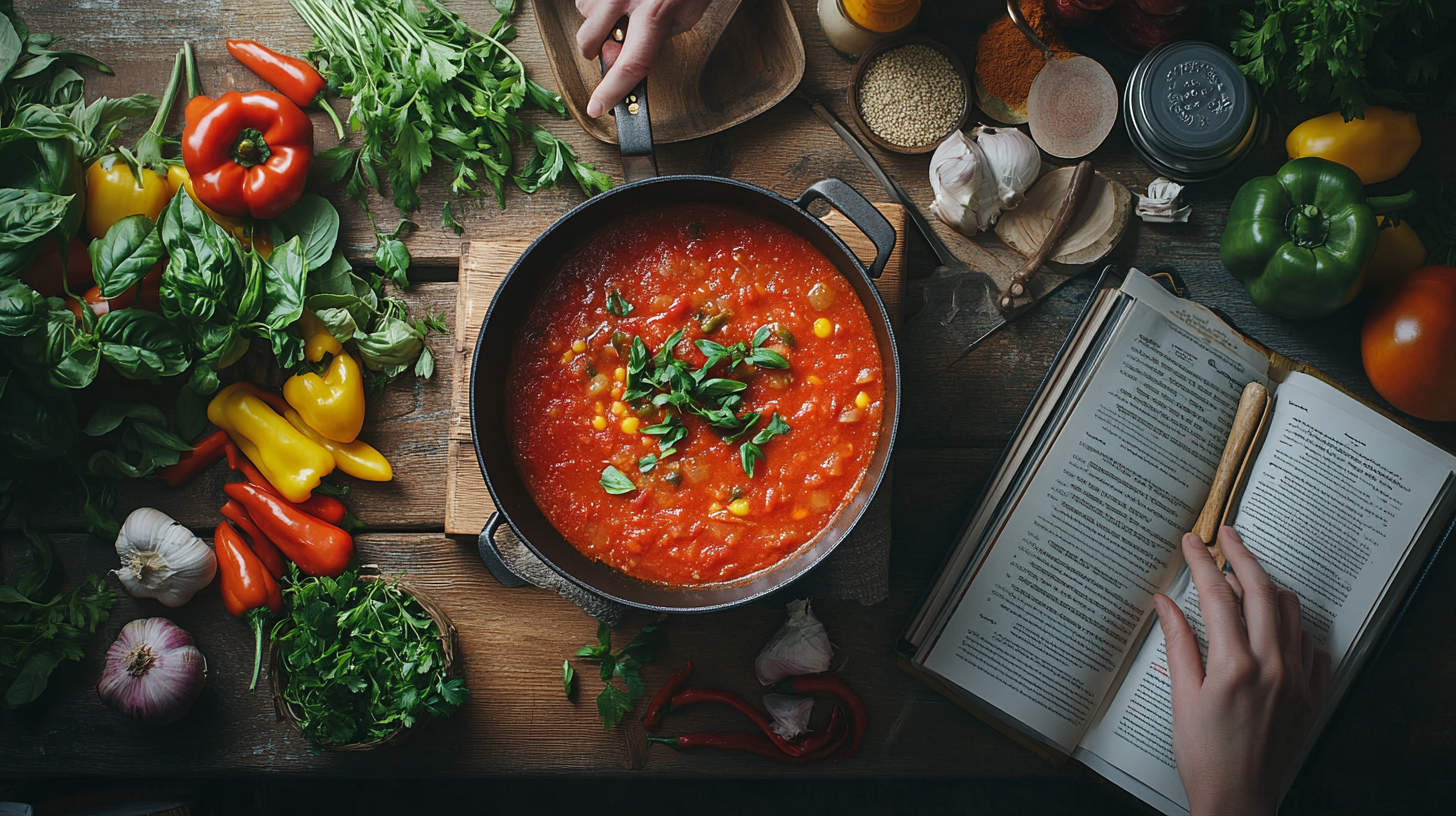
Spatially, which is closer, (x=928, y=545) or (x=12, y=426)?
(x=12, y=426)

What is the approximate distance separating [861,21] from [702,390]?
1.12 meters

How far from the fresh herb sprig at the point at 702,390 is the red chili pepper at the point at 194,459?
1.16 meters

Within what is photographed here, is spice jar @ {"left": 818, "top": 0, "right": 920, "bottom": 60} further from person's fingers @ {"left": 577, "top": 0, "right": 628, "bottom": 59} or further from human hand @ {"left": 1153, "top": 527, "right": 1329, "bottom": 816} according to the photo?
human hand @ {"left": 1153, "top": 527, "right": 1329, "bottom": 816}

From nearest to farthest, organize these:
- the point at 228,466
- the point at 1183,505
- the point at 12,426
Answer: the point at 12,426 < the point at 1183,505 < the point at 228,466

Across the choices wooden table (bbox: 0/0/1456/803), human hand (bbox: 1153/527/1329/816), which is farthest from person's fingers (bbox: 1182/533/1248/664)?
wooden table (bbox: 0/0/1456/803)

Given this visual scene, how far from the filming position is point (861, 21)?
220cm

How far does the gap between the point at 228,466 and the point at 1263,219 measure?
2.91 m

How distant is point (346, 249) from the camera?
91.5 inches

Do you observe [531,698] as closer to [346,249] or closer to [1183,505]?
[346,249]

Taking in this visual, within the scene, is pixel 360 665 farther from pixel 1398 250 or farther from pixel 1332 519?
pixel 1398 250

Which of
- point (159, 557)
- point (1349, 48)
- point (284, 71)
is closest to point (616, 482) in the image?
point (159, 557)

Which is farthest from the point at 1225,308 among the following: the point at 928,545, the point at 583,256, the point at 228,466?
the point at 228,466

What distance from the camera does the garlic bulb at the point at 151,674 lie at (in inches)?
84.4

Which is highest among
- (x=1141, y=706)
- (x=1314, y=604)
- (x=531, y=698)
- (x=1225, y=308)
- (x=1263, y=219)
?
(x=1263, y=219)
